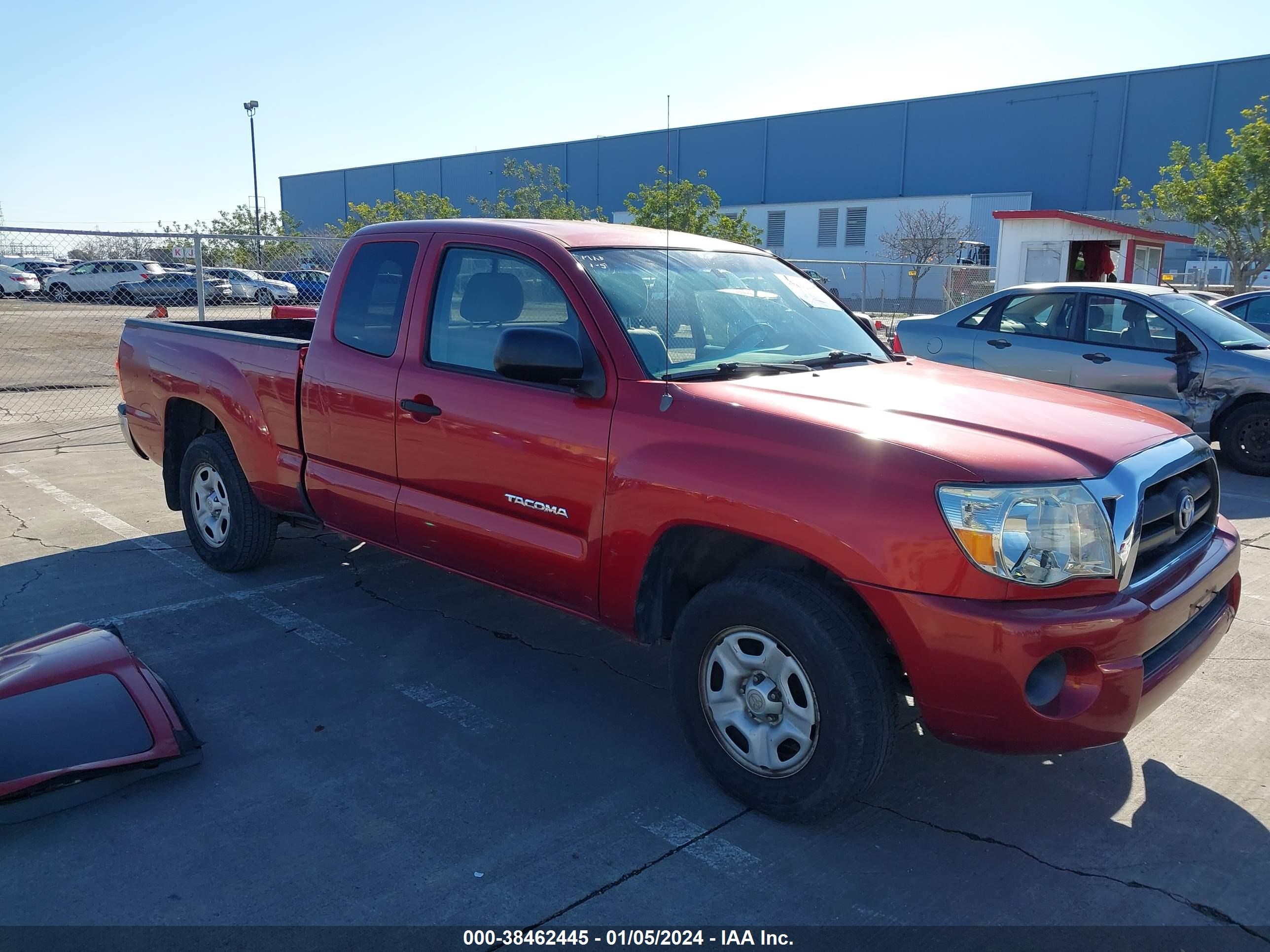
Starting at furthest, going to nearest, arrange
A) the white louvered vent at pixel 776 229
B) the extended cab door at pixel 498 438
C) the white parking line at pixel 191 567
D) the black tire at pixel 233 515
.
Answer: the white louvered vent at pixel 776 229 < the black tire at pixel 233 515 < the white parking line at pixel 191 567 < the extended cab door at pixel 498 438

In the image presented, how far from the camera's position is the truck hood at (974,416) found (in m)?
2.96

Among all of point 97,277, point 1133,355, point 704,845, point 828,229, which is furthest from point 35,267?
point 828,229

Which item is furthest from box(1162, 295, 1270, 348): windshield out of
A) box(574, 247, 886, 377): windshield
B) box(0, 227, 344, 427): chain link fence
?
box(0, 227, 344, 427): chain link fence

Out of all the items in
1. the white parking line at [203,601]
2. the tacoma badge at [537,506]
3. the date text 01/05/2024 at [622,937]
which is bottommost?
the date text 01/05/2024 at [622,937]

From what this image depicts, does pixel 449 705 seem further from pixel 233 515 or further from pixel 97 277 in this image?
pixel 97 277

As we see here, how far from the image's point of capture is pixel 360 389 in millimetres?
4598

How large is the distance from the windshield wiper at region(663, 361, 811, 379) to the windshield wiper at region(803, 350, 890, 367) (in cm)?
8

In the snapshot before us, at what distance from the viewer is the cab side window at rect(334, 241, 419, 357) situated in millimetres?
4551

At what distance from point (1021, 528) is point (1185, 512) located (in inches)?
38.7

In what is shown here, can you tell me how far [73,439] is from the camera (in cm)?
1020

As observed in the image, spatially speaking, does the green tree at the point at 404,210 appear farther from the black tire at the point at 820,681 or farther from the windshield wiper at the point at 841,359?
the black tire at the point at 820,681

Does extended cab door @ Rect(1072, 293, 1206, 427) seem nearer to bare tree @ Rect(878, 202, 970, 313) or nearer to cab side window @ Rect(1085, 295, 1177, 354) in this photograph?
cab side window @ Rect(1085, 295, 1177, 354)

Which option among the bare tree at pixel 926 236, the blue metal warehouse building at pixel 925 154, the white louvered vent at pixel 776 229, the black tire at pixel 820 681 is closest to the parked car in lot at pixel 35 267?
the black tire at pixel 820 681

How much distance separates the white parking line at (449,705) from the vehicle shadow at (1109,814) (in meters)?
1.54
